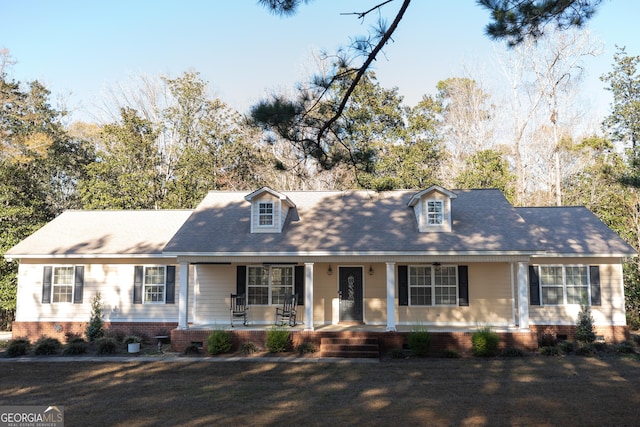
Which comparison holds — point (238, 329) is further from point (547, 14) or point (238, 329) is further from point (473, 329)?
point (547, 14)

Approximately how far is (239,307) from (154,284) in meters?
3.34

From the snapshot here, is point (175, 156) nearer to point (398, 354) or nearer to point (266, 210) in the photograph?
point (266, 210)

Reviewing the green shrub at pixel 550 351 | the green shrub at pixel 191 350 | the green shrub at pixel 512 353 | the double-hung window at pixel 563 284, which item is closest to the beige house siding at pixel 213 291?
the green shrub at pixel 191 350

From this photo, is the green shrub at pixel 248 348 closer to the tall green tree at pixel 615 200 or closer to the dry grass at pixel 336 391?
the dry grass at pixel 336 391

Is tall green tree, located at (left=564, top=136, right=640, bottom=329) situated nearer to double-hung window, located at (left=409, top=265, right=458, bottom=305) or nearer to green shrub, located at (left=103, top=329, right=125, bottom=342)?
double-hung window, located at (left=409, top=265, right=458, bottom=305)

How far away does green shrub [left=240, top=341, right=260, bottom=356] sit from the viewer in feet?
45.7

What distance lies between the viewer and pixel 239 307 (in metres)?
15.9

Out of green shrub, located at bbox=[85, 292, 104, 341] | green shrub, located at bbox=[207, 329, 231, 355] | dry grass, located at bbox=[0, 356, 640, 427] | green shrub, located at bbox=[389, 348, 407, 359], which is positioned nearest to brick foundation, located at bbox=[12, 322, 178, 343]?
green shrub, located at bbox=[85, 292, 104, 341]

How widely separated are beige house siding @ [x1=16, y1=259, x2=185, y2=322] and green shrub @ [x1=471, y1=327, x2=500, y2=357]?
9711mm

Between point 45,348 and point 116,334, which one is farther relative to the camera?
point 116,334

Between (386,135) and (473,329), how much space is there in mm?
14686

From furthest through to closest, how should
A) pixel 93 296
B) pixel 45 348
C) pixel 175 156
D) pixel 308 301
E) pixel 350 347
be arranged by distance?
pixel 175 156 → pixel 93 296 → pixel 308 301 → pixel 45 348 → pixel 350 347

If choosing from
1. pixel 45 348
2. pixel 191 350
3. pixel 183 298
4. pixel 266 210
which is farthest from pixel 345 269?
pixel 45 348

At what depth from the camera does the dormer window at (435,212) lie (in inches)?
615
